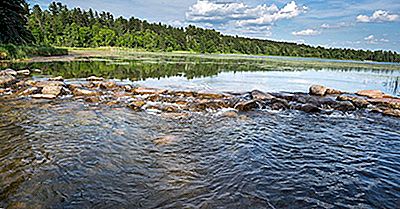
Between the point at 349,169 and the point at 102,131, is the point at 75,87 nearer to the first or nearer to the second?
the point at 102,131

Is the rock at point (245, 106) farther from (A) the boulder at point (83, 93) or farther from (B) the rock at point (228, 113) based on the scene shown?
(A) the boulder at point (83, 93)

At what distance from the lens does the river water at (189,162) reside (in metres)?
4.86

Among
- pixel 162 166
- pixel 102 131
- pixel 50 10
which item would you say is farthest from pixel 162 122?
pixel 50 10

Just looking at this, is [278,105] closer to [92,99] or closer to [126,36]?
[92,99]

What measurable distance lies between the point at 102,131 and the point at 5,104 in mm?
6204

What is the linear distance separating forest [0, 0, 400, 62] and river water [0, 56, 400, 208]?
37.8m

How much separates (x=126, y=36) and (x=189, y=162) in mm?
113925

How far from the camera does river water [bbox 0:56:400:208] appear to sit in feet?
15.9

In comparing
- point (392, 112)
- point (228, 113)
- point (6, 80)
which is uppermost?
point (6, 80)

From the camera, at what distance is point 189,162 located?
6410 mm

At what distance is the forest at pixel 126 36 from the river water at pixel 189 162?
124 feet

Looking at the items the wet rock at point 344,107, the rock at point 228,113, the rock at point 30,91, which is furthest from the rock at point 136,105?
the wet rock at point 344,107

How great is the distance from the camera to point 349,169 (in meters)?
6.48

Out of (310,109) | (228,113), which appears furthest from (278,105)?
(228,113)
